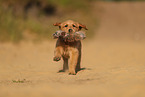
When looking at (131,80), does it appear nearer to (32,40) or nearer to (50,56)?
(50,56)

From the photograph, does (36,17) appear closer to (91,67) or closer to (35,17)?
(35,17)

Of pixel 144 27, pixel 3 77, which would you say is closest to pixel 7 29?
pixel 3 77

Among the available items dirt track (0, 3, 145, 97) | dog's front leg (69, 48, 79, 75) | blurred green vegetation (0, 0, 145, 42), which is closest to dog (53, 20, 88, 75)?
dog's front leg (69, 48, 79, 75)

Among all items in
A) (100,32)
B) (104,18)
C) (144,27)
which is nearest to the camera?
(100,32)

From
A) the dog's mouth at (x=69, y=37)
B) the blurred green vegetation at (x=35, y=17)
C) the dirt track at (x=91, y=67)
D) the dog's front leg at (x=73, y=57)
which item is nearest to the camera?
the dirt track at (x=91, y=67)

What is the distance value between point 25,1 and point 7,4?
2104 mm

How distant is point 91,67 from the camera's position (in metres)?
8.43

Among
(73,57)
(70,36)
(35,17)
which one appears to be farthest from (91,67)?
(35,17)

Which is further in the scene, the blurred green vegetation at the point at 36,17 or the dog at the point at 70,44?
the blurred green vegetation at the point at 36,17

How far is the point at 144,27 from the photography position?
22.2 meters

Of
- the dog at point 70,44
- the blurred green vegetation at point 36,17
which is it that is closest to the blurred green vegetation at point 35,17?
the blurred green vegetation at point 36,17

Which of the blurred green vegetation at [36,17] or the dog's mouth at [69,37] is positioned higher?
the blurred green vegetation at [36,17]

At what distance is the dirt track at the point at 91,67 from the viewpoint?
4.41 meters

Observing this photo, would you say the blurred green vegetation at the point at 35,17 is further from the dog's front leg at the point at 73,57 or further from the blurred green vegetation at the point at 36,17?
the dog's front leg at the point at 73,57
